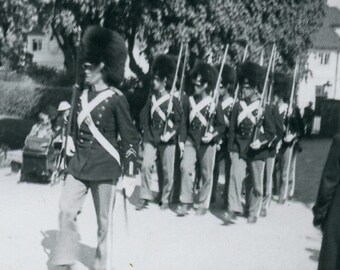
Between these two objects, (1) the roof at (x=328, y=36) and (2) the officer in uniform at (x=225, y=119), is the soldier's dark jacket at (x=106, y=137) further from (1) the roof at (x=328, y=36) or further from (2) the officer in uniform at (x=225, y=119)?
(1) the roof at (x=328, y=36)

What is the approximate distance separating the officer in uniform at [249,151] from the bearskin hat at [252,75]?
27 centimetres

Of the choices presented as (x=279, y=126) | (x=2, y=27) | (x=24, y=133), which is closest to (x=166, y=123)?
(x=279, y=126)

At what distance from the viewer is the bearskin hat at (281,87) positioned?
1149 centimetres

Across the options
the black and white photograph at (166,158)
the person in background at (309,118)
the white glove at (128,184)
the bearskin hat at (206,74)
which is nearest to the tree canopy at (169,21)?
the black and white photograph at (166,158)

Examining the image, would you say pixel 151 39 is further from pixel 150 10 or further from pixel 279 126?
pixel 279 126

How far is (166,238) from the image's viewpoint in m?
8.45

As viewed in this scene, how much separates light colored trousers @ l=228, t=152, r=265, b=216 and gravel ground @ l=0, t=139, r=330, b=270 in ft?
0.74

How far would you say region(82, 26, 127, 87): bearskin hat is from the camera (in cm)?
697

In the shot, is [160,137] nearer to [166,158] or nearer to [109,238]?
[166,158]

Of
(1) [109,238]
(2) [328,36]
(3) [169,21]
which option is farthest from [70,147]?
(2) [328,36]

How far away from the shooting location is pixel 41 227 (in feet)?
28.5

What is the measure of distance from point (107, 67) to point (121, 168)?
0.97 m

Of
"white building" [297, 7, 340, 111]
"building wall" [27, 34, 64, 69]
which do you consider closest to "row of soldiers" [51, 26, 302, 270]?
"white building" [297, 7, 340, 111]

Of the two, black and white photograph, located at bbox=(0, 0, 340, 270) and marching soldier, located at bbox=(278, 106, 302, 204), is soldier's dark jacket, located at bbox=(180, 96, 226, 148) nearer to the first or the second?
black and white photograph, located at bbox=(0, 0, 340, 270)
